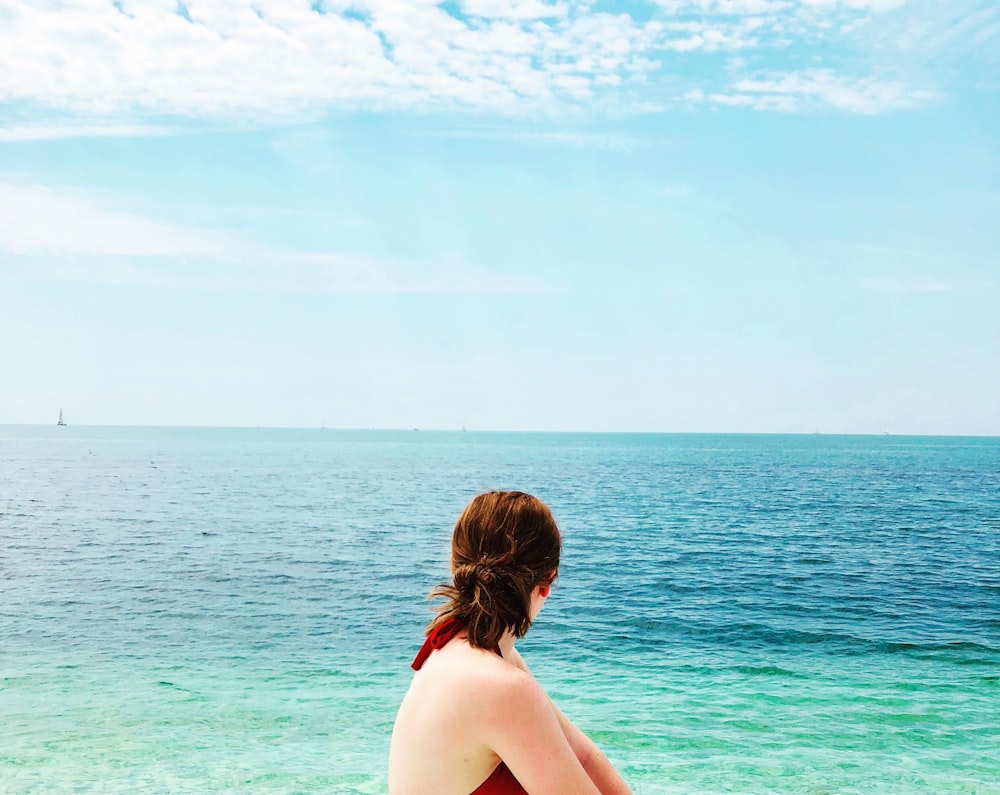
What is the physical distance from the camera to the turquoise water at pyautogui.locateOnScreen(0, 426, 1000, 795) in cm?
1120

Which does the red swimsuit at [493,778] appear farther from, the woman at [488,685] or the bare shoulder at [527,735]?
the bare shoulder at [527,735]

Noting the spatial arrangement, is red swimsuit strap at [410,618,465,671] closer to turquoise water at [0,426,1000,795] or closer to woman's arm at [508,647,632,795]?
woman's arm at [508,647,632,795]

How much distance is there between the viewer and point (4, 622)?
70.5ft

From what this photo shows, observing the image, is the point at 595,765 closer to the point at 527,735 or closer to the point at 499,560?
the point at 527,735

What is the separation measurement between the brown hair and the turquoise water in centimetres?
910

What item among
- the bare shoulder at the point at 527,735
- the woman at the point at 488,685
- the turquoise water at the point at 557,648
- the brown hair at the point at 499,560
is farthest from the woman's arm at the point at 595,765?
the turquoise water at the point at 557,648

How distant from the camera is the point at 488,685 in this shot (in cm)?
206

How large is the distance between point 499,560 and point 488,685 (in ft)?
1.06

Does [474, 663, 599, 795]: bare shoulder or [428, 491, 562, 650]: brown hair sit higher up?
[428, 491, 562, 650]: brown hair

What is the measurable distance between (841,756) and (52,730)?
1092 centimetres

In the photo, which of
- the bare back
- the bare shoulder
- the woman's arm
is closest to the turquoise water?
the woman's arm

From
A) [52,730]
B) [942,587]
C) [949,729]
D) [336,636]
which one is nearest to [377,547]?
[336,636]

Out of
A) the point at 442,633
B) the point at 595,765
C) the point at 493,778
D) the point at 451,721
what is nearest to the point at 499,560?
the point at 442,633

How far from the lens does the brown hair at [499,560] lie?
2.23 m
